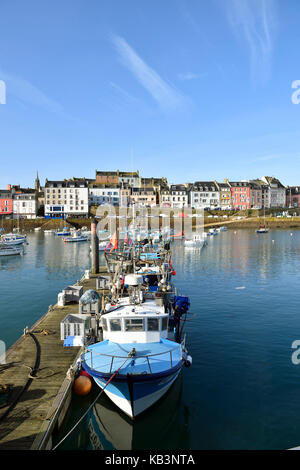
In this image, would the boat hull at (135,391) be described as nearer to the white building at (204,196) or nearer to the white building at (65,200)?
the white building at (65,200)

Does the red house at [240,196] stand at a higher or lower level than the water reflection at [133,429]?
higher

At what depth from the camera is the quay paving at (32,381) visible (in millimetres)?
10531

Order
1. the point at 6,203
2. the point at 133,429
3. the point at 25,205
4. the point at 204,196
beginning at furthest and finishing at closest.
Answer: the point at 204,196, the point at 25,205, the point at 6,203, the point at 133,429

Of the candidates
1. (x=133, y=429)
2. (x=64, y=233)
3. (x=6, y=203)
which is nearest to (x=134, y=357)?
(x=133, y=429)

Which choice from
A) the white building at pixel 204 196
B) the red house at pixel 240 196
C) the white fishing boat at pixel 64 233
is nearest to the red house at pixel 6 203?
the white fishing boat at pixel 64 233

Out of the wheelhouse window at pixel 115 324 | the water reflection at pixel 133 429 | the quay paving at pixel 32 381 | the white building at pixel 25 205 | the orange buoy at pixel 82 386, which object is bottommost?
the water reflection at pixel 133 429

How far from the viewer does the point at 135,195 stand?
13775cm

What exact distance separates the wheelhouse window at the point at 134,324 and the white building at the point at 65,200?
117 metres

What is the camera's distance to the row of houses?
128m

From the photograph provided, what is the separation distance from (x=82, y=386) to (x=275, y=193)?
537 ft

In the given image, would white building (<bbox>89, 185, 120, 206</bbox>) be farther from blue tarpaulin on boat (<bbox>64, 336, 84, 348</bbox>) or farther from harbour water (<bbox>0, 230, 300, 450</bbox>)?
blue tarpaulin on boat (<bbox>64, 336, 84, 348</bbox>)

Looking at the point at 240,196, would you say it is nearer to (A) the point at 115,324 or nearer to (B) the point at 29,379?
(A) the point at 115,324
